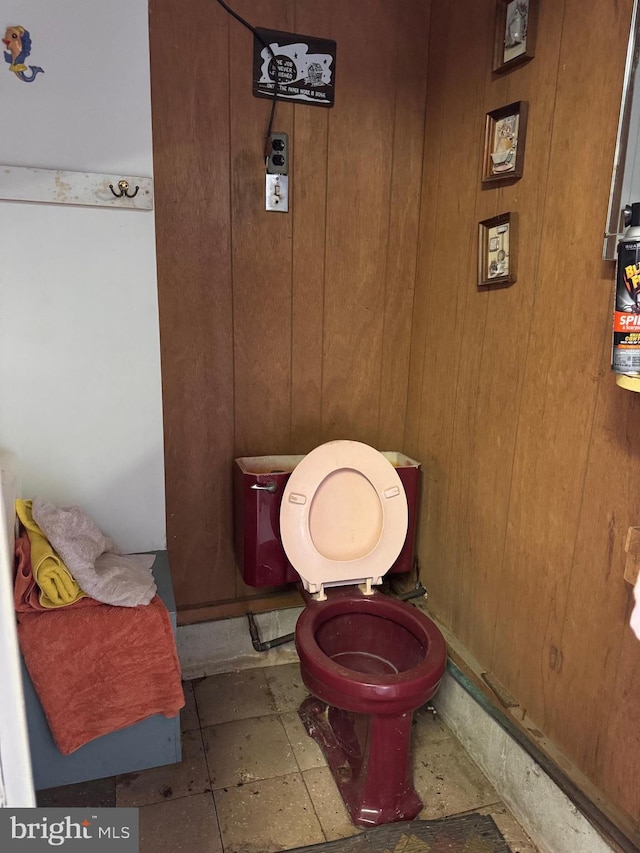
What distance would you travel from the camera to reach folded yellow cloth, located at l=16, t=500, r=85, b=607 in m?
1.33

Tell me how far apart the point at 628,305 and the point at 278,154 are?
1.13 metres

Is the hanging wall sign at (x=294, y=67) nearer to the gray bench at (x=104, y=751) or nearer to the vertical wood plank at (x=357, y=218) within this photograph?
the vertical wood plank at (x=357, y=218)

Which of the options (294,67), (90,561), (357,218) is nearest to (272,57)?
(294,67)

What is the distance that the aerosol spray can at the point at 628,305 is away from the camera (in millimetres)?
933

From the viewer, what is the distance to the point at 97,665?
1352mm

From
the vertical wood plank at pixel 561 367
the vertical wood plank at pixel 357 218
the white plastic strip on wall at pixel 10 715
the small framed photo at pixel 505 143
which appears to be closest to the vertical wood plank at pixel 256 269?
the vertical wood plank at pixel 357 218

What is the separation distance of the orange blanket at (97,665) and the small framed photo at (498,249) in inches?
46.4

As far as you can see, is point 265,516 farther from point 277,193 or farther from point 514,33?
point 514,33

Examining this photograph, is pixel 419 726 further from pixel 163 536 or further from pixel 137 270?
pixel 137 270

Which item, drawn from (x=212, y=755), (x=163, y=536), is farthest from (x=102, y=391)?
(x=212, y=755)

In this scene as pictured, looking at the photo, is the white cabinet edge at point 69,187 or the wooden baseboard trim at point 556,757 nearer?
the wooden baseboard trim at point 556,757

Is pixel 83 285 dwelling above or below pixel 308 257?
below

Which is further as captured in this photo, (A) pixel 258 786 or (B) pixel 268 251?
(B) pixel 268 251

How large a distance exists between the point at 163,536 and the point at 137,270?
0.80 meters
